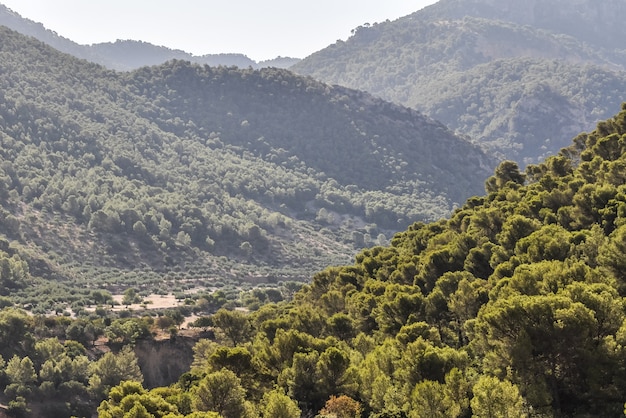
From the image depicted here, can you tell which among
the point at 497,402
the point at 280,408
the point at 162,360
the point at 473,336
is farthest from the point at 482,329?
the point at 162,360

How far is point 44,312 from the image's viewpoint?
4122 inches

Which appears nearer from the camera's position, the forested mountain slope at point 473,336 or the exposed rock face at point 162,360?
the forested mountain slope at point 473,336

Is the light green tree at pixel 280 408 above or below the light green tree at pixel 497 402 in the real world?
below

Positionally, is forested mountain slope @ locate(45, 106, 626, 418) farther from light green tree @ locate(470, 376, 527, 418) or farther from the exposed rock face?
the exposed rock face

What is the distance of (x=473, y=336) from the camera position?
39.0m

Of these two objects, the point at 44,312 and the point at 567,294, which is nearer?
the point at 567,294

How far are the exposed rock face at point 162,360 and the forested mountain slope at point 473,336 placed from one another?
27.7 meters

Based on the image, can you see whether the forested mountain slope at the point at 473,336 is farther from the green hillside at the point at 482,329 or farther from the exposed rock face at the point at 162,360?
the exposed rock face at the point at 162,360

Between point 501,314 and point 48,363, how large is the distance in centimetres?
5530

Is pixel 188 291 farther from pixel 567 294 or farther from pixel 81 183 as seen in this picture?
pixel 567 294

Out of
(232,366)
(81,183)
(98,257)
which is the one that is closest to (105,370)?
(232,366)

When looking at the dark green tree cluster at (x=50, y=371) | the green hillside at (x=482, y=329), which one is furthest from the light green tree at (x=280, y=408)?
the dark green tree cluster at (x=50, y=371)

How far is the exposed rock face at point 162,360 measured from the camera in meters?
81.4

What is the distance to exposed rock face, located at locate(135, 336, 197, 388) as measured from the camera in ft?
267
